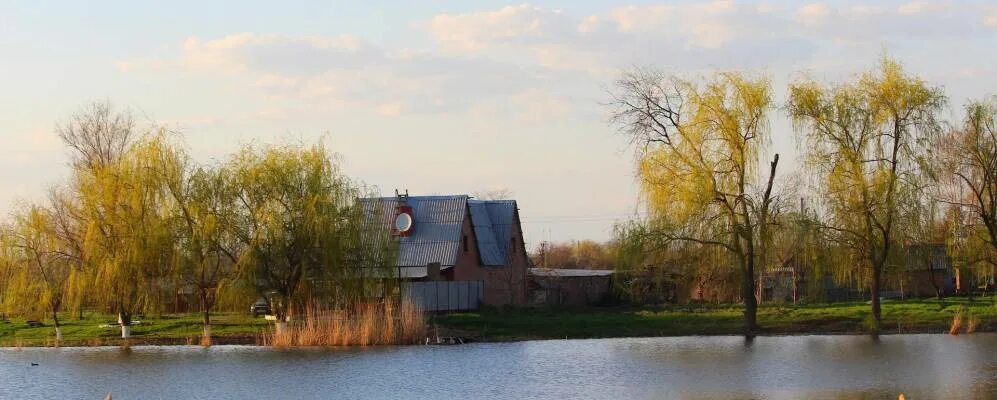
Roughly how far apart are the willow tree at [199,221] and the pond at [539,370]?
3.02 meters

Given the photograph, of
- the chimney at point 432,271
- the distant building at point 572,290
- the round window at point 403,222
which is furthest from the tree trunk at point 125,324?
the distant building at point 572,290

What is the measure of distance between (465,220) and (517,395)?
3250cm

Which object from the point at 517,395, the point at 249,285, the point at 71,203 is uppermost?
the point at 71,203

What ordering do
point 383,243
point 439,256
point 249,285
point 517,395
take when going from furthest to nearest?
point 439,256, point 383,243, point 249,285, point 517,395

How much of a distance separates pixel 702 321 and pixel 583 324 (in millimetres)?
4515

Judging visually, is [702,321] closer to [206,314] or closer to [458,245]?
[458,245]

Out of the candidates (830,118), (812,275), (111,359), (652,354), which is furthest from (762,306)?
(111,359)

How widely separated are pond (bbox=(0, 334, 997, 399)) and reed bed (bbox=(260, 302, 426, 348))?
124cm

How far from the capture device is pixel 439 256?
2269 inches

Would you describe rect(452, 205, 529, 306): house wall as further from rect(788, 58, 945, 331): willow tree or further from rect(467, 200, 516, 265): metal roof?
rect(788, 58, 945, 331): willow tree

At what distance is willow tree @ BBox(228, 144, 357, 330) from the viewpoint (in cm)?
4375

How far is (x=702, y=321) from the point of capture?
4712cm

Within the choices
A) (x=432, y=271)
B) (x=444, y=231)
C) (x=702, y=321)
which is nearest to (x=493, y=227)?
(x=444, y=231)

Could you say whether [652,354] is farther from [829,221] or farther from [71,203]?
[71,203]
